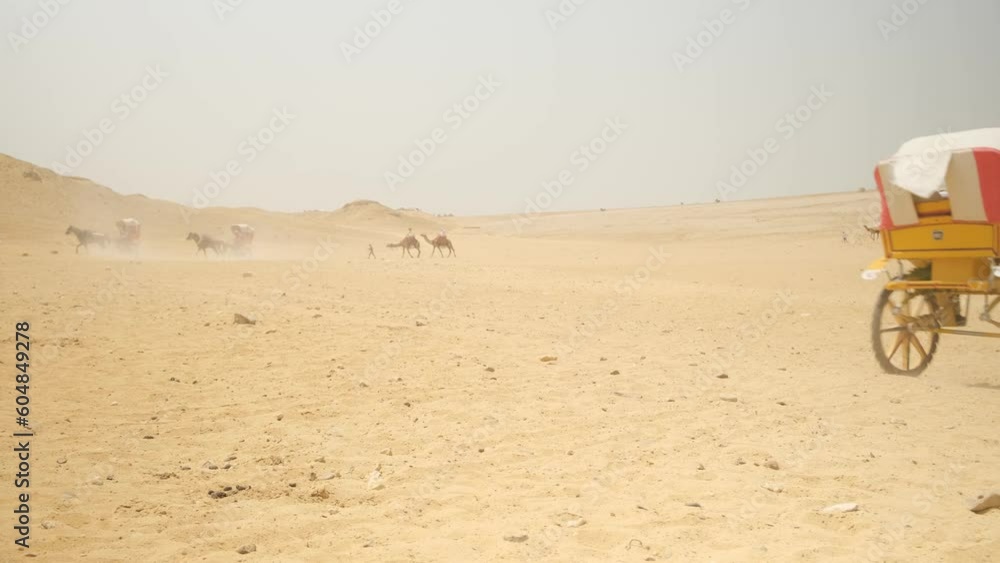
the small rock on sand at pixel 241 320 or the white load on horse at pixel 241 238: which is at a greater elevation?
the white load on horse at pixel 241 238

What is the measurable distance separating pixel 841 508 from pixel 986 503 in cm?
84

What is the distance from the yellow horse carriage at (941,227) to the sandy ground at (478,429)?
842 mm

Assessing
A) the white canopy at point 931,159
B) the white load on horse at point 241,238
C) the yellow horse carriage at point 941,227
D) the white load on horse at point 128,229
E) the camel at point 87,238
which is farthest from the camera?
the white load on horse at point 241,238

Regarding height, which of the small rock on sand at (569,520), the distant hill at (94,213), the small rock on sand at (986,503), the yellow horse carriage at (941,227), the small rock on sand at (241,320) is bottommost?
the small rock on sand at (569,520)

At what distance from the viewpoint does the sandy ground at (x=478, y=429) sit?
12.4 ft

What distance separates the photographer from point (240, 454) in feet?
17.4

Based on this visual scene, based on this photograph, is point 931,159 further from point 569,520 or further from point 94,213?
point 94,213

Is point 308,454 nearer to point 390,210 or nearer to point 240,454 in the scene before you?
point 240,454

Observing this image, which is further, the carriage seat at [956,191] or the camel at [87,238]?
the camel at [87,238]

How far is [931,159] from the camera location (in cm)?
711

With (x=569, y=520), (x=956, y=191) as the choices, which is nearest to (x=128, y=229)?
(x=569, y=520)

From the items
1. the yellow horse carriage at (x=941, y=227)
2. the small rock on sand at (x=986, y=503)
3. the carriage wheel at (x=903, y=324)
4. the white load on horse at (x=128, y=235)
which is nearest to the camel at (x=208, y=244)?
the white load on horse at (x=128, y=235)

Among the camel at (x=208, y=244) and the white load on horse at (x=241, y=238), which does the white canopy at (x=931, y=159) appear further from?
the white load on horse at (x=241, y=238)

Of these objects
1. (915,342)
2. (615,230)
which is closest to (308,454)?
(915,342)
